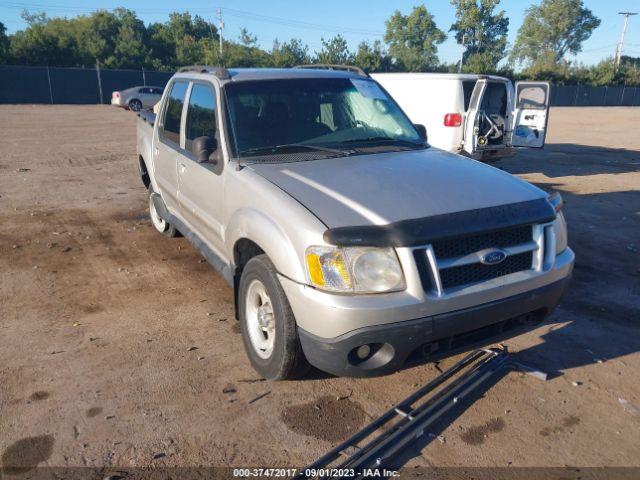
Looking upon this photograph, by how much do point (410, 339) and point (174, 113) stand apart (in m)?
3.50

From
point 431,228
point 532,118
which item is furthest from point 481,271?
point 532,118

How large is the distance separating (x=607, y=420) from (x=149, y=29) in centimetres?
6742

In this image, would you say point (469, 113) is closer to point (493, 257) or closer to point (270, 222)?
point (493, 257)

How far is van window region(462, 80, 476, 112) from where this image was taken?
11.1m

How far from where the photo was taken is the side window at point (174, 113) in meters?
4.86

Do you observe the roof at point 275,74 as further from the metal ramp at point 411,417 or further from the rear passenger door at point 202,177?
the metal ramp at point 411,417

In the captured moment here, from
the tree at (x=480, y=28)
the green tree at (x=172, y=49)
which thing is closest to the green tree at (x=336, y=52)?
the green tree at (x=172, y=49)

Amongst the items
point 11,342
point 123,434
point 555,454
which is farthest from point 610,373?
point 11,342

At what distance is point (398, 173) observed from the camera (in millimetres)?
3389

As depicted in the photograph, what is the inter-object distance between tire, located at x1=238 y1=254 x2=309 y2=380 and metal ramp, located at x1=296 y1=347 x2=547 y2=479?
1.84 feet

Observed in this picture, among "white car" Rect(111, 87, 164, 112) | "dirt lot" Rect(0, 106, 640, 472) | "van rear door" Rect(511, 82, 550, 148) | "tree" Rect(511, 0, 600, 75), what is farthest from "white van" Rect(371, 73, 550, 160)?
"tree" Rect(511, 0, 600, 75)

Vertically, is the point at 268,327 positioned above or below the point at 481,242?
below

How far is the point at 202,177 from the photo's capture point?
4129 millimetres

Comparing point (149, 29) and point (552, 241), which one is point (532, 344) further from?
point (149, 29)
